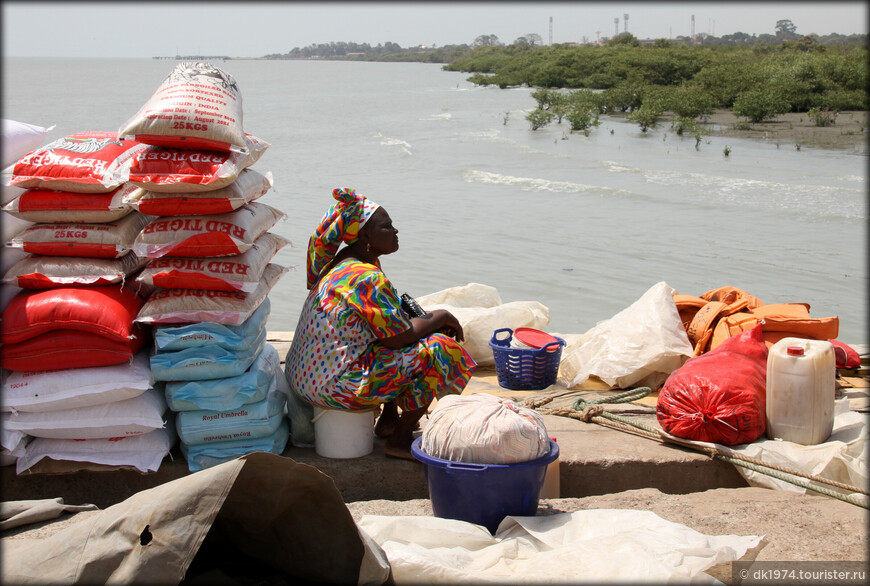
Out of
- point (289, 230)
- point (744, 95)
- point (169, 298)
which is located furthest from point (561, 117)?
point (169, 298)

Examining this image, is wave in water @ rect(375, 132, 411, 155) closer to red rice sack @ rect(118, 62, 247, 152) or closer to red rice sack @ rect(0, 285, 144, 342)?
red rice sack @ rect(118, 62, 247, 152)

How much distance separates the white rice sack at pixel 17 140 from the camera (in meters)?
3.72

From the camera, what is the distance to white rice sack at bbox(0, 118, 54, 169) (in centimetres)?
372

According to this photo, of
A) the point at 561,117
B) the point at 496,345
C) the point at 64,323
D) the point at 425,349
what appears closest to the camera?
the point at 64,323

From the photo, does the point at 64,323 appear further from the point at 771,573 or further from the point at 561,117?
the point at 561,117

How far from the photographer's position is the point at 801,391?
12.2 ft

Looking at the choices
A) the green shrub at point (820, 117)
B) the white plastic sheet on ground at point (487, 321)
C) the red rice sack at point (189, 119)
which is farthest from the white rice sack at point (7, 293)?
the green shrub at point (820, 117)

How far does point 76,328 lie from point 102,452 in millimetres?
570

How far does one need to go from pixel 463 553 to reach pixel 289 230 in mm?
8961

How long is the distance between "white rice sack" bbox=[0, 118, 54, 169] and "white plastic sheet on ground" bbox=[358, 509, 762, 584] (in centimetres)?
236

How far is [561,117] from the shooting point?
25750 mm

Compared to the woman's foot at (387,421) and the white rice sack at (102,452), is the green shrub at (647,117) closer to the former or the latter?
the woman's foot at (387,421)

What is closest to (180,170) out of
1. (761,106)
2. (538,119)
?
(761,106)

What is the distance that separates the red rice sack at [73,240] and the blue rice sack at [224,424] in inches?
31.5
